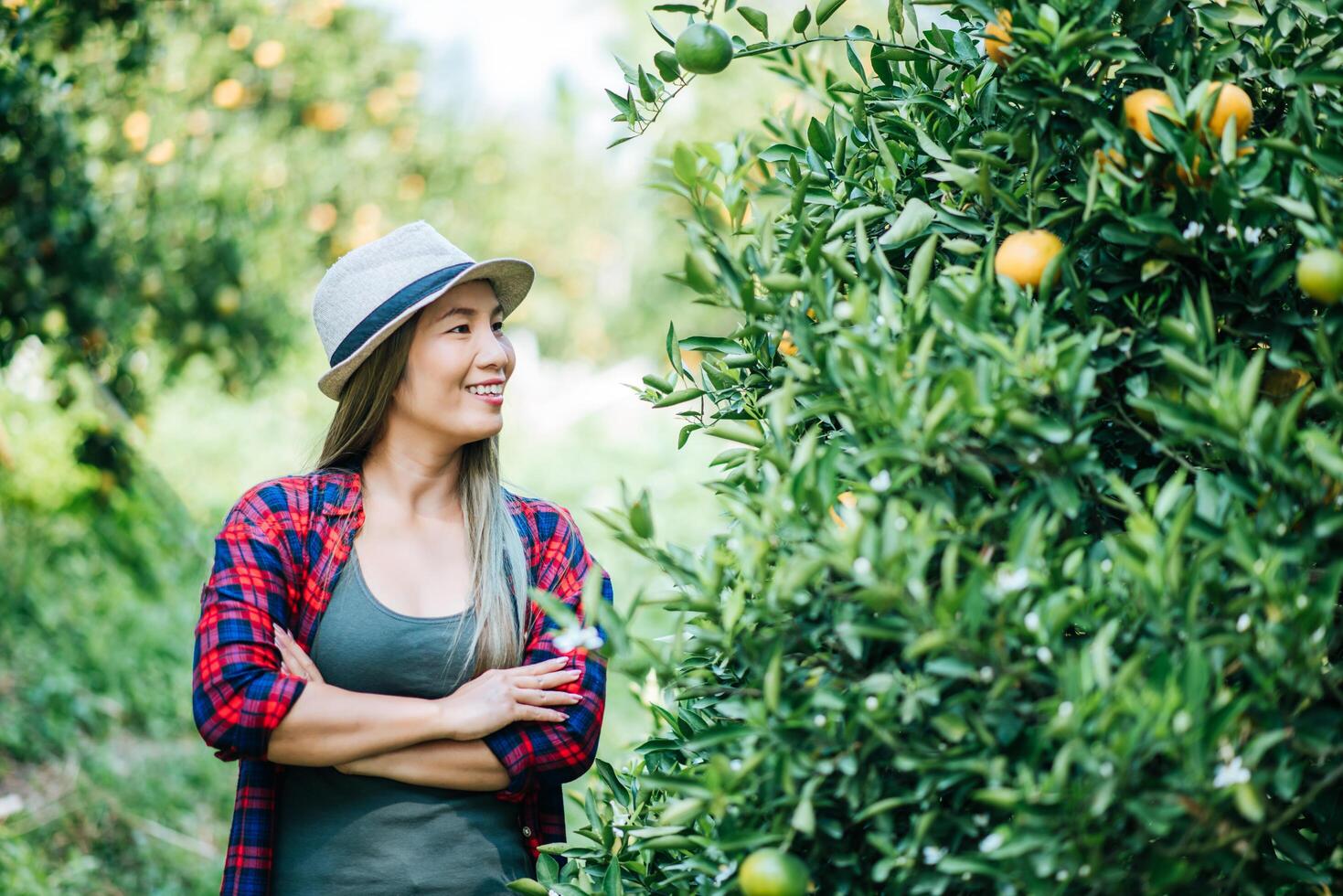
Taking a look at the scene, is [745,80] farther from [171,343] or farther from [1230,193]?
[1230,193]

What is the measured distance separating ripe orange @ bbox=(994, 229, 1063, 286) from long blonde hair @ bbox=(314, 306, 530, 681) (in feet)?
3.40

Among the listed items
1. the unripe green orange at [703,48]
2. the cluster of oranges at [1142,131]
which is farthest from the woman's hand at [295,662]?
the cluster of oranges at [1142,131]

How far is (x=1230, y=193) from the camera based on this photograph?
131 cm

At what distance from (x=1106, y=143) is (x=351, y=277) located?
1289mm

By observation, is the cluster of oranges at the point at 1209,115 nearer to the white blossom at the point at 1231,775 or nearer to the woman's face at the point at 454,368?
the white blossom at the point at 1231,775

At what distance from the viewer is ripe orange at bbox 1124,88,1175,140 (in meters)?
1.38

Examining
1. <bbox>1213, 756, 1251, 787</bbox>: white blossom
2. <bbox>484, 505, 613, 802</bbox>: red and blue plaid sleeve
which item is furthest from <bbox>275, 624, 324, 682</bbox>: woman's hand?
<bbox>1213, 756, 1251, 787</bbox>: white blossom

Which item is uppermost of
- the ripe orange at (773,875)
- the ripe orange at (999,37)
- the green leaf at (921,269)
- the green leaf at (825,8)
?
the green leaf at (825,8)

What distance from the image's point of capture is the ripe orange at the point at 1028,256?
4.60 ft

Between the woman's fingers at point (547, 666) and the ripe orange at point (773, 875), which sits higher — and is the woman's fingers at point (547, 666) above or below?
above

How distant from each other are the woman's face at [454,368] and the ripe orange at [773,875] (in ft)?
3.49

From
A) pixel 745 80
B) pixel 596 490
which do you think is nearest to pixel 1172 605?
pixel 596 490

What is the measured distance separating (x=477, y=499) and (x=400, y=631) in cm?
30

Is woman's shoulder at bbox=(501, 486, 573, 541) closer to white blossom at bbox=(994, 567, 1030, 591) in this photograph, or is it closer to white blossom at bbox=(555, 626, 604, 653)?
white blossom at bbox=(555, 626, 604, 653)
